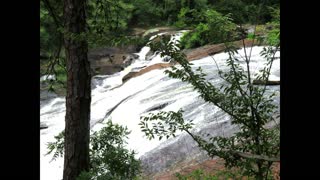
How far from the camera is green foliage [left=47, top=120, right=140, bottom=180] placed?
483cm

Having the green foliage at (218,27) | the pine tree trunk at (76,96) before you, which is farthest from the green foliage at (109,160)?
the green foliage at (218,27)

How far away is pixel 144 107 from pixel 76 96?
642cm

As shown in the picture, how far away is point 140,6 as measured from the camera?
93.5 feet

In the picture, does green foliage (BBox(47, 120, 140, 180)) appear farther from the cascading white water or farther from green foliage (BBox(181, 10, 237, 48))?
the cascading white water

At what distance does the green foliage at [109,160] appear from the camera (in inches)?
190

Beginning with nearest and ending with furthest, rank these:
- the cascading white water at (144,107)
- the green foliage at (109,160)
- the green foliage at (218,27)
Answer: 1. the green foliage at (218,27)
2. the green foliage at (109,160)
3. the cascading white water at (144,107)

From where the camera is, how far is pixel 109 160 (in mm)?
5121

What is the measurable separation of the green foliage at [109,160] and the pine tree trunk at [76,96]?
9.0 inches

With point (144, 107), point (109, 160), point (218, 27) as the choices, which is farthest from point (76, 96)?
point (144, 107)

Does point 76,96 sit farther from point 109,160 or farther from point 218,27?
point 218,27

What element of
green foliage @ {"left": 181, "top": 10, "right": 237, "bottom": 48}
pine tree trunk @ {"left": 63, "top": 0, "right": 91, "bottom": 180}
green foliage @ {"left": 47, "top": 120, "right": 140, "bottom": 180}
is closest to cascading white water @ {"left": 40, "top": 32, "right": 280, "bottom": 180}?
green foliage @ {"left": 47, "top": 120, "right": 140, "bottom": 180}

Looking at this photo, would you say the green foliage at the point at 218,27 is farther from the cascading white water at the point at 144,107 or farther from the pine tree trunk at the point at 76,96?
the cascading white water at the point at 144,107
